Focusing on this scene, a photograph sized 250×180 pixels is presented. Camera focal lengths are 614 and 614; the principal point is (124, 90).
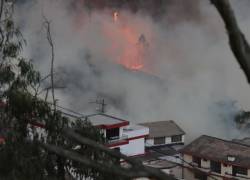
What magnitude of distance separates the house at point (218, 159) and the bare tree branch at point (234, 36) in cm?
1497

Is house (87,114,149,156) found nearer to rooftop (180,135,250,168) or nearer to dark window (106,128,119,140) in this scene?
dark window (106,128,119,140)

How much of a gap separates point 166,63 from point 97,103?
50.6 feet

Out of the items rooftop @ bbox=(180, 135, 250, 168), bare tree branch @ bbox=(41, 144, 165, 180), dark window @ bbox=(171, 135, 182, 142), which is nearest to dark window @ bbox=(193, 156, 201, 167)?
rooftop @ bbox=(180, 135, 250, 168)

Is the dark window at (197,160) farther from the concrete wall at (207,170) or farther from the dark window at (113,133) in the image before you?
the dark window at (113,133)

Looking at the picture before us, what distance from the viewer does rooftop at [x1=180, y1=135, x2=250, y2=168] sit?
59.0ft

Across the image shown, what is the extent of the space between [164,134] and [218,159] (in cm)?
531

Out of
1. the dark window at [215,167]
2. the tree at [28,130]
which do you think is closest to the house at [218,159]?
the dark window at [215,167]

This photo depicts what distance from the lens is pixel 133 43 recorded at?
41.0m

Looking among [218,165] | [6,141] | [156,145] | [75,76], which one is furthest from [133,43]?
[6,141]

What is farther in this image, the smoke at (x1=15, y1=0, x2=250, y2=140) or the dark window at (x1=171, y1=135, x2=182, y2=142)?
the smoke at (x1=15, y1=0, x2=250, y2=140)

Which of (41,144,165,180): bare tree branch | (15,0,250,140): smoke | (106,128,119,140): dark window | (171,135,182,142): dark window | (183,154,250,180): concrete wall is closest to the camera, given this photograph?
(41,144,165,180): bare tree branch

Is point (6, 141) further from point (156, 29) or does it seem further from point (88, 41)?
point (156, 29)

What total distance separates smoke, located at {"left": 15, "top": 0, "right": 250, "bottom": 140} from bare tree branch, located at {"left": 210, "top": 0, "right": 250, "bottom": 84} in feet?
76.5

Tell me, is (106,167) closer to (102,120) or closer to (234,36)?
(234,36)
